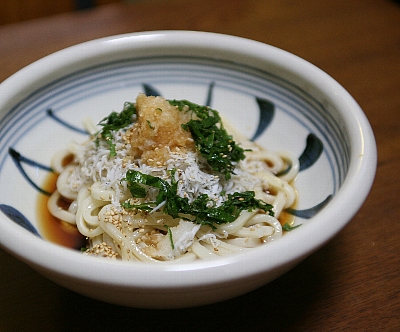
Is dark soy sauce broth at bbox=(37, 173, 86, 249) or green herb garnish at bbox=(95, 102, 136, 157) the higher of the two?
green herb garnish at bbox=(95, 102, 136, 157)

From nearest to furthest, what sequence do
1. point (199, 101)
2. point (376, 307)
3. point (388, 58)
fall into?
1. point (376, 307)
2. point (199, 101)
3. point (388, 58)

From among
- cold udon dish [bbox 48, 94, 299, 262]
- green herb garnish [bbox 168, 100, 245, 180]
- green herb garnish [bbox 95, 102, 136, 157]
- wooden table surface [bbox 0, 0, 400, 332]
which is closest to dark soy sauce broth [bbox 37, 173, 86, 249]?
cold udon dish [bbox 48, 94, 299, 262]

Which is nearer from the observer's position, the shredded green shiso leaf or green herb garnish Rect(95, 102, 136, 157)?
the shredded green shiso leaf

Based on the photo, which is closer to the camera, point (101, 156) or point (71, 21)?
point (101, 156)

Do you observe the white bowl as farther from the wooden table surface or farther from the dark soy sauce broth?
the wooden table surface

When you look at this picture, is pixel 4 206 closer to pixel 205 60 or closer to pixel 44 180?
pixel 44 180

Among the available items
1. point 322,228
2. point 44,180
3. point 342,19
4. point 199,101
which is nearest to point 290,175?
point 199,101

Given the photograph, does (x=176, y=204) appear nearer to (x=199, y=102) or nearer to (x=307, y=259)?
(x=307, y=259)

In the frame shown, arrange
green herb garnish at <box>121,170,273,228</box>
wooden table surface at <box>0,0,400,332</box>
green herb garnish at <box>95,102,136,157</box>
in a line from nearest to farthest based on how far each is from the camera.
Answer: wooden table surface at <box>0,0,400,332</box> < green herb garnish at <box>121,170,273,228</box> < green herb garnish at <box>95,102,136,157</box>
